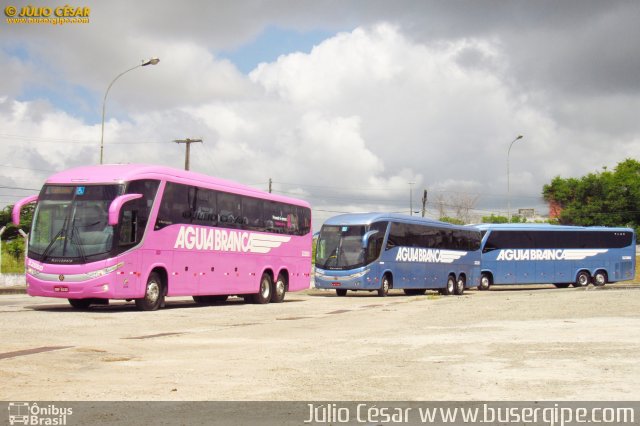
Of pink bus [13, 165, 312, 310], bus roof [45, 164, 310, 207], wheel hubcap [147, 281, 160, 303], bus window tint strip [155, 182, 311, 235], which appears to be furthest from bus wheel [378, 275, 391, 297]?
wheel hubcap [147, 281, 160, 303]

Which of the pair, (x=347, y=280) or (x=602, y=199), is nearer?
(x=347, y=280)

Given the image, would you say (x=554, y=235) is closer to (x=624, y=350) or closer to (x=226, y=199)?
(x=226, y=199)

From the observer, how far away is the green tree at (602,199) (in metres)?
90.5

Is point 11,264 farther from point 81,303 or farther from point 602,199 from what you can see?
point 602,199

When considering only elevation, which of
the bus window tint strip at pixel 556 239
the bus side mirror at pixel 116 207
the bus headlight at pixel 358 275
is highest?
the bus window tint strip at pixel 556 239

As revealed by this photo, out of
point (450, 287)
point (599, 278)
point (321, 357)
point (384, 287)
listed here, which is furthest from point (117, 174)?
point (599, 278)

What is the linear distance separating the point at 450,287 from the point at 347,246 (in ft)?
29.6

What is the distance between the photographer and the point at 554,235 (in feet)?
164

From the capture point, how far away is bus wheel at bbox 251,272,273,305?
26.4 metres

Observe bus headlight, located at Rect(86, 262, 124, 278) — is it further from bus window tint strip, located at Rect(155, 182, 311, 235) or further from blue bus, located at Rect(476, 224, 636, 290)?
blue bus, located at Rect(476, 224, 636, 290)

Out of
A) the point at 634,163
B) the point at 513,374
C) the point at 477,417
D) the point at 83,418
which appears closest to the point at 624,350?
the point at 513,374

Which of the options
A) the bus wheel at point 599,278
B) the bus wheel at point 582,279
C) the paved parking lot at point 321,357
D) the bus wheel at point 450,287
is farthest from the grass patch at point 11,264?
the bus wheel at point 599,278

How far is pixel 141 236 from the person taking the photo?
19.8 meters

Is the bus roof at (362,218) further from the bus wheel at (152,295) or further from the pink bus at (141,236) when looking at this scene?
the bus wheel at (152,295)
